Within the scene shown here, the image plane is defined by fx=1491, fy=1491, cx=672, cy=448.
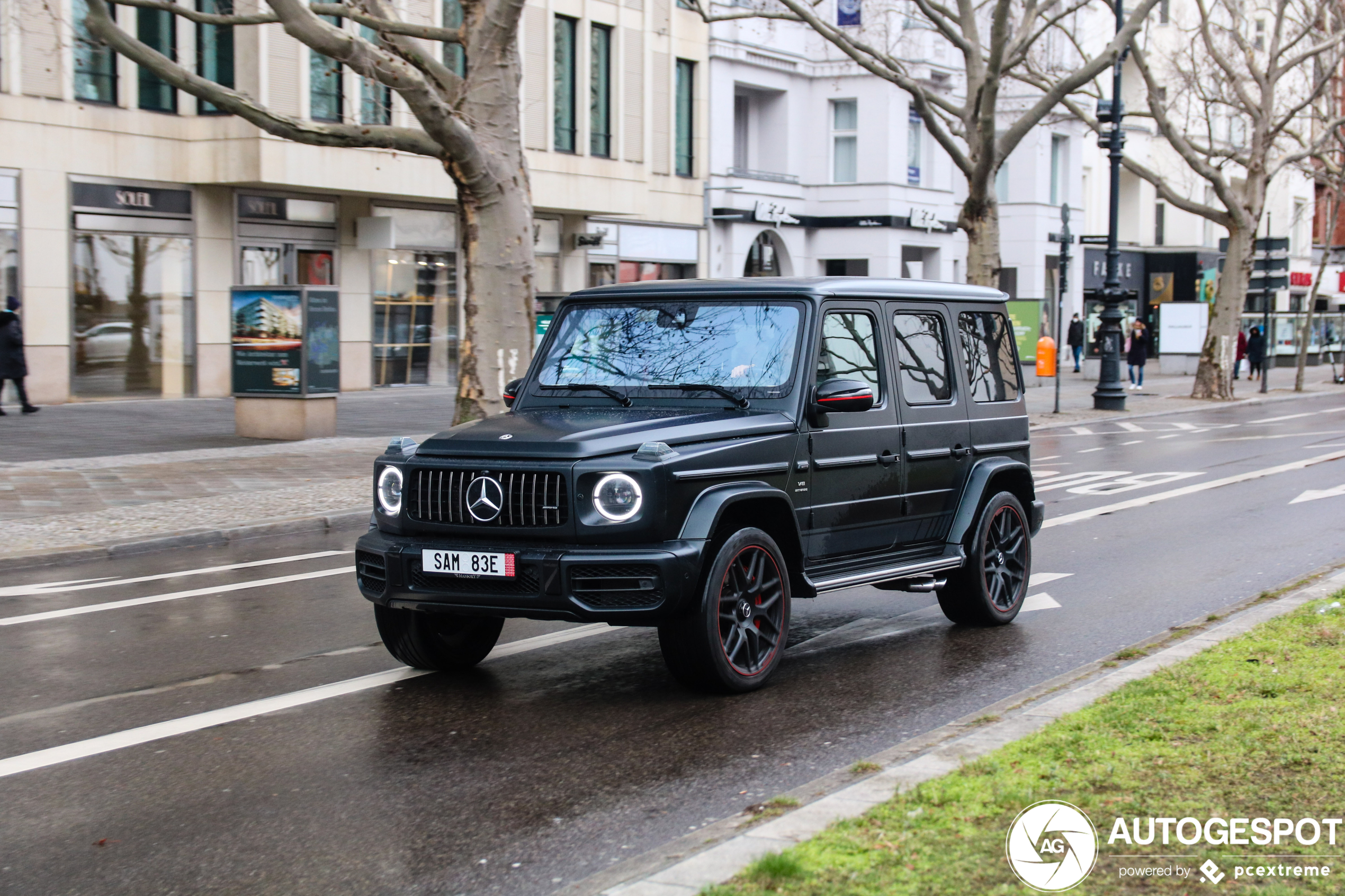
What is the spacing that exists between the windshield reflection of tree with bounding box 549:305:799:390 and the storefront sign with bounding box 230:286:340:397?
12376mm

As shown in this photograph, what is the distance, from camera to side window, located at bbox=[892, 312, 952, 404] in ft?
26.0

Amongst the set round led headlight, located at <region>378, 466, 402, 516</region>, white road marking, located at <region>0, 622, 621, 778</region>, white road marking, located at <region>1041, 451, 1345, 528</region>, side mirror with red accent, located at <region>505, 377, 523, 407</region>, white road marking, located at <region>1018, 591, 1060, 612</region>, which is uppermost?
side mirror with red accent, located at <region>505, 377, 523, 407</region>

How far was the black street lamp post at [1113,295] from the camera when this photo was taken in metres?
29.3

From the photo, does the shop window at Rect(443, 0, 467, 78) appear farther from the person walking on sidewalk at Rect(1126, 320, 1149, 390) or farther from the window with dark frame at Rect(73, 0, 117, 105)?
the person walking on sidewalk at Rect(1126, 320, 1149, 390)

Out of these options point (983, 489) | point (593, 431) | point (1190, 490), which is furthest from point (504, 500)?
point (1190, 490)

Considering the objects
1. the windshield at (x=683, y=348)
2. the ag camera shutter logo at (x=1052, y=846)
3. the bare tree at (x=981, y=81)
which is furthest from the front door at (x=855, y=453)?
the bare tree at (x=981, y=81)

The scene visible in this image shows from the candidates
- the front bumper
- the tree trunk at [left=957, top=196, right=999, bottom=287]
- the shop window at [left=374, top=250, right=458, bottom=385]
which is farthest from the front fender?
the shop window at [left=374, top=250, right=458, bottom=385]

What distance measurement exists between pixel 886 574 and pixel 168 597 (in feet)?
15.6

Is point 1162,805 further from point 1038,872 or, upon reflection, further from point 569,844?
point 569,844

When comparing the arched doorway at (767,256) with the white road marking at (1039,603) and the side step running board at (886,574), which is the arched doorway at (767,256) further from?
the side step running board at (886,574)

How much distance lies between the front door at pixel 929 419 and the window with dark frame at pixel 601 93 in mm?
26624

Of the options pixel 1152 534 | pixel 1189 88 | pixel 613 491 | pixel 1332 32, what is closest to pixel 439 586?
pixel 613 491

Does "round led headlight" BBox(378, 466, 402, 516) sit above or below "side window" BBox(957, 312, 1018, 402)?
below

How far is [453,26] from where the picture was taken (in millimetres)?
30000
